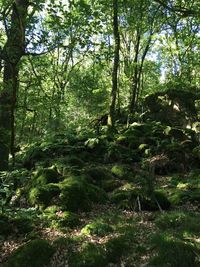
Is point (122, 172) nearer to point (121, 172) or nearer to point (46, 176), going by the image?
point (121, 172)

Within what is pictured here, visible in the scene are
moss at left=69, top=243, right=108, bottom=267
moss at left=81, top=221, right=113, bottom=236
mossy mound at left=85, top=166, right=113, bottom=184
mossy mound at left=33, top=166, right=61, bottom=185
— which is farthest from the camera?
mossy mound at left=85, top=166, right=113, bottom=184

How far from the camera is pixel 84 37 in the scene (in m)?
8.49

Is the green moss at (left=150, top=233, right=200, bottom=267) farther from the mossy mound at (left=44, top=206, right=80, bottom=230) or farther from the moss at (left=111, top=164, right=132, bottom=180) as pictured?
the moss at (left=111, top=164, right=132, bottom=180)

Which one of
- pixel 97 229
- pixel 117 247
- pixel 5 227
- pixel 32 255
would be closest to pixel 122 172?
pixel 97 229

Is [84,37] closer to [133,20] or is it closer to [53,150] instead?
[53,150]

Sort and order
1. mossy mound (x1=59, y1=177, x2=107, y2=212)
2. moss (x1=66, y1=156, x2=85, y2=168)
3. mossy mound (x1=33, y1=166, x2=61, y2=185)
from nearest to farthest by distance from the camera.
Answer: mossy mound (x1=59, y1=177, x2=107, y2=212) < mossy mound (x1=33, y1=166, x2=61, y2=185) < moss (x1=66, y1=156, x2=85, y2=168)

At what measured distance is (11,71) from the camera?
905cm

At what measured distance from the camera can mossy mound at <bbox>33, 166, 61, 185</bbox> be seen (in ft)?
36.4

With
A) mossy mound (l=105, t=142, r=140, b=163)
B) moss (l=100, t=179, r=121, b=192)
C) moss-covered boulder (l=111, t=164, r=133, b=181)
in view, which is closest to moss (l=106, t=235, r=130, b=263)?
moss (l=100, t=179, r=121, b=192)

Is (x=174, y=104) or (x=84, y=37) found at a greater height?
(x=84, y=37)

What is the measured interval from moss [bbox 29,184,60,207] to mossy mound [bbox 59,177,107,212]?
249mm

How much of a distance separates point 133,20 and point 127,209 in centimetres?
1227

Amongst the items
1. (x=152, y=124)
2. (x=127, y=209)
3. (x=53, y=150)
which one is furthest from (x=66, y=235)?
(x=152, y=124)

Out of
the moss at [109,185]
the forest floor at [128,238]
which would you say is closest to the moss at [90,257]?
the forest floor at [128,238]
